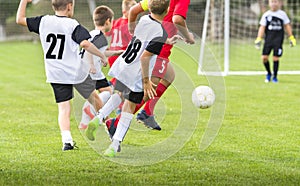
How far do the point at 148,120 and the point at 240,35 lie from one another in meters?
18.0

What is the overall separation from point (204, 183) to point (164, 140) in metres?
2.14

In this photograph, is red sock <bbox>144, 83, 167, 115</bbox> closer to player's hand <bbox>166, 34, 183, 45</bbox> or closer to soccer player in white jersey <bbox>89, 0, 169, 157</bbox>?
soccer player in white jersey <bbox>89, 0, 169, 157</bbox>

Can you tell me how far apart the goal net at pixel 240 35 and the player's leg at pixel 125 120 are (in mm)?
9865

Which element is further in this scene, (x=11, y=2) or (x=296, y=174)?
(x=11, y=2)

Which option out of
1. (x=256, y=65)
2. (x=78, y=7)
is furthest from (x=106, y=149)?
(x=78, y=7)

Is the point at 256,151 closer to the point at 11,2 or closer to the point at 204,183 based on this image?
the point at 204,183

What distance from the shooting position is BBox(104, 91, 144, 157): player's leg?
6.12 meters

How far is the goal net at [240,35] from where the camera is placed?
17891 millimetres

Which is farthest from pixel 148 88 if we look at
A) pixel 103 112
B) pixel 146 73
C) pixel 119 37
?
pixel 119 37

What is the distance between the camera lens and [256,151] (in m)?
6.44

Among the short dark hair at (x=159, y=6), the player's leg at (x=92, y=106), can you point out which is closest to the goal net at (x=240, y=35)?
the player's leg at (x=92, y=106)

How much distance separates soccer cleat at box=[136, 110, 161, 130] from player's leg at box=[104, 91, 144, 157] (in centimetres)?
149

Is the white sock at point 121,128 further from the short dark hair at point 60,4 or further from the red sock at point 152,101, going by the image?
the red sock at point 152,101

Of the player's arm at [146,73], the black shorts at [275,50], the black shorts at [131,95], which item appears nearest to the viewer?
the player's arm at [146,73]
